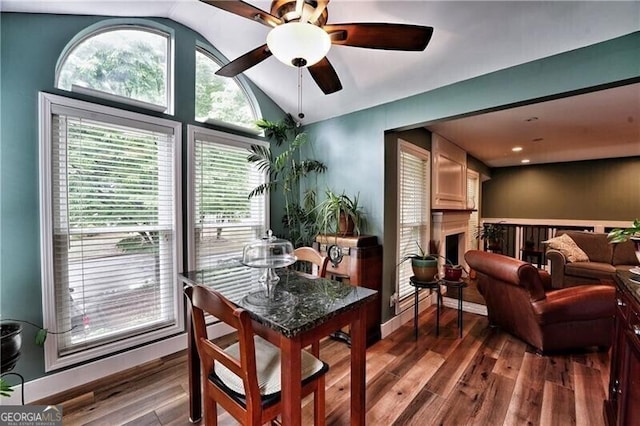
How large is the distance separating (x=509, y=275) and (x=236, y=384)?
240 centimetres

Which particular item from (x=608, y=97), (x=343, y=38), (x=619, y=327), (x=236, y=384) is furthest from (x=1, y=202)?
(x=608, y=97)

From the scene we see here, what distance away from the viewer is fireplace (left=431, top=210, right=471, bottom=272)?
3.80 meters

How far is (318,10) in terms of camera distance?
1309mm

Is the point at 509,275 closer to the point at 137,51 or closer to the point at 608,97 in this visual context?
the point at 608,97

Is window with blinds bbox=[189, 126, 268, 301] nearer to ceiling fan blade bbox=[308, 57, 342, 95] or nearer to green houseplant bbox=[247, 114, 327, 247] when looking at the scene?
green houseplant bbox=[247, 114, 327, 247]

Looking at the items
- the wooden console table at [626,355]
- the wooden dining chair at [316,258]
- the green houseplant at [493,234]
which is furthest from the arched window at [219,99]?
the green houseplant at [493,234]

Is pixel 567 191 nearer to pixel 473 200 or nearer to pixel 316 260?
pixel 473 200

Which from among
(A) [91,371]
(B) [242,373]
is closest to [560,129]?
(B) [242,373]

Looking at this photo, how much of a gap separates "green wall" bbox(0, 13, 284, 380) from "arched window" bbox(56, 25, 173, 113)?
0.12 metres

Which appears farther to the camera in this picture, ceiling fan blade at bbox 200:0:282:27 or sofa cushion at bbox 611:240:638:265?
sofa cushion at bbox 611:240:638:265

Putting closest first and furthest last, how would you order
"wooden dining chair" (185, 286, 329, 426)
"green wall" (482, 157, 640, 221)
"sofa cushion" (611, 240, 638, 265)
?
"wooden dining chair" (185, 286, 329, 426), "sofa cushion" (611, 240, 638, 265), "green wall" (482, 157, 640, 221)

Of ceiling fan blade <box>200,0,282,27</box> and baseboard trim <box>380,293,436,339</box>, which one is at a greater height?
ceiling fan blade <box>200,0,282,27</box>

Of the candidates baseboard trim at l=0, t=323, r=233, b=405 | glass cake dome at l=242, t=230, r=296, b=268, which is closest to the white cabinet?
glass cake dome at l=242, t=230, r=296, b=268

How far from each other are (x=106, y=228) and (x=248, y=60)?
67.0 inches
